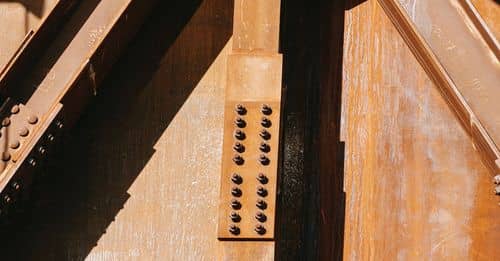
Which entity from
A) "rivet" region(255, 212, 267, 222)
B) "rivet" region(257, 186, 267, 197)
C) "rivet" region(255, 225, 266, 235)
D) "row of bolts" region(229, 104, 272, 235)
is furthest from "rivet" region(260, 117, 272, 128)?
"rivet" region(255, 225, 266, 235)

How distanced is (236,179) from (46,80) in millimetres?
1898

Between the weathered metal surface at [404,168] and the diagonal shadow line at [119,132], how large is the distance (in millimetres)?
1595

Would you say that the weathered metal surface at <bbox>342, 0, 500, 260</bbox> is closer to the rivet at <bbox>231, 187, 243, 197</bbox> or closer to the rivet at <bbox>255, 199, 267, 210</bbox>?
the rivet at <bbox>255, 199, 267, 210</bbox>

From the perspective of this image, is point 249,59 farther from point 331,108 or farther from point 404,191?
point 404,191

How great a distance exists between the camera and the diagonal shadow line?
9.02 meters

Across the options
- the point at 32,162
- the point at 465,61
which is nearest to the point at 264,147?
the point at 465,61

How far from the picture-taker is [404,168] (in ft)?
28.5

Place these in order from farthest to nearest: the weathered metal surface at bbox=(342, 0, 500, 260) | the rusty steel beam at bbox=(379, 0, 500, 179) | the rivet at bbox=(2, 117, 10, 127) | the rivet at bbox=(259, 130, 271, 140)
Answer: the weathered metal surface at bbox=(342, 0, 500, 260), the rivet at bbox=(2, 117, 10, 127), the rivet at bbox=(259, 130, 271, 140), the rusty steel beam at bbox=(379, 0, 500, 179)

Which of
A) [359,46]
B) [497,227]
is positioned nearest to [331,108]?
[359,46]

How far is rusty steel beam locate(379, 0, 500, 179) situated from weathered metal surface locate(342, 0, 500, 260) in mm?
626

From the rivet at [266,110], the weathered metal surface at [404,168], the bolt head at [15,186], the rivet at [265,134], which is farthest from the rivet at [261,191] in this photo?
the bolt head at [15,186]

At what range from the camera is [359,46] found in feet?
29.5

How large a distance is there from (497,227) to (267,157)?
2323 millimetres

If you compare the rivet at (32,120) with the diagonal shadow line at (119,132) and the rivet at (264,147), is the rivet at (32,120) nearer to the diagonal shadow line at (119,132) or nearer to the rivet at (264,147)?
the diagonal shadow line at (119,132)
